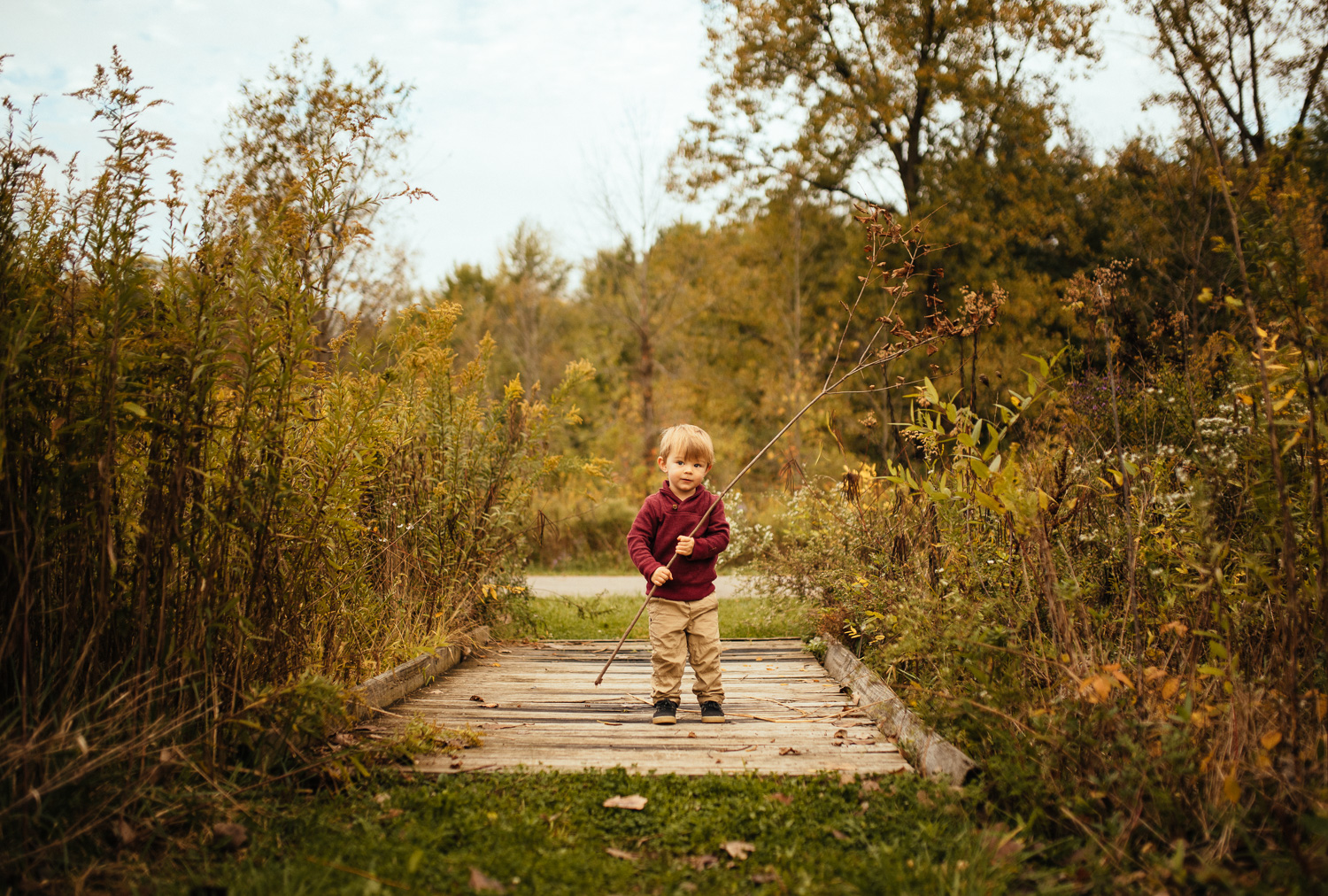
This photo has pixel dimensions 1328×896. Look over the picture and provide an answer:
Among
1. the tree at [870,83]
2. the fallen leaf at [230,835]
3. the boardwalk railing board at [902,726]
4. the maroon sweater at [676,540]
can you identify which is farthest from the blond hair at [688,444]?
the tree at [870,83]

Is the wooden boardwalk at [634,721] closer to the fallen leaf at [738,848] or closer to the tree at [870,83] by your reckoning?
the fallen leaf at [738,848]

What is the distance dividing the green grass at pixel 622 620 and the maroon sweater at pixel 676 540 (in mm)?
2176

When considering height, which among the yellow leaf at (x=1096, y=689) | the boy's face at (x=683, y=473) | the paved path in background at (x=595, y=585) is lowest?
the paved path in background at (x=595, y=585)

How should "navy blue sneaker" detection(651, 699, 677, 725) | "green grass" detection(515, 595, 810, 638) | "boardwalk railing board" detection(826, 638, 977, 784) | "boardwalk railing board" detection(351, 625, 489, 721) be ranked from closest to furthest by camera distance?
1. "boardwalk railing board" detection(826, 638, 977, 784)
2. "boardwalk railing board" detection(351, 625, 489, 721)
3. "navy blue sneaker" detection(651, 699, 677, 725)
4. "green grass" detection(515, 595, 810, 638)

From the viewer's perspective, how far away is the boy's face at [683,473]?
4.52m

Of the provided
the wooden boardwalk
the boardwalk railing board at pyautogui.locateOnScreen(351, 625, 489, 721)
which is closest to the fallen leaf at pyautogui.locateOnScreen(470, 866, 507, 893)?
the wooden boardwalk

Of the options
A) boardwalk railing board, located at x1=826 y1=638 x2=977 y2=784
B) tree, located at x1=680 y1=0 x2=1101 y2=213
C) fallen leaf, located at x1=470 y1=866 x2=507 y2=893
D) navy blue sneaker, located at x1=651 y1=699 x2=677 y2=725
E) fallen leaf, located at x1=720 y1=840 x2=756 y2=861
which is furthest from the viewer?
tree, located at x1=680 y1=0 x2=1101 y2=213

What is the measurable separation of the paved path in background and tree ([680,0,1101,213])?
11.7 m

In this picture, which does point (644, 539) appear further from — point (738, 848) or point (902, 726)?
point (738, 848)

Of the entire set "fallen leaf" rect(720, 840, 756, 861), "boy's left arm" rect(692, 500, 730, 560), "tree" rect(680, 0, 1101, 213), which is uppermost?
"tree" rect(680, 0, 1101, 213)

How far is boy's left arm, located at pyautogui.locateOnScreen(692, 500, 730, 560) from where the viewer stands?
14.5ft

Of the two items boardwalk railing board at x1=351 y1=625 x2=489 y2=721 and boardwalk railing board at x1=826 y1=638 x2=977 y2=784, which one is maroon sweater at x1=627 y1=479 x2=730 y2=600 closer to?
boardwalk railing board at x1=826 y1=638 x2=977 y2=784

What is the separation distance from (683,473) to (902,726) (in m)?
1.77

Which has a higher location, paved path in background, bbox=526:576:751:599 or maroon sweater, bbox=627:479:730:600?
maroon sweater, bbox=627:479:730:600
